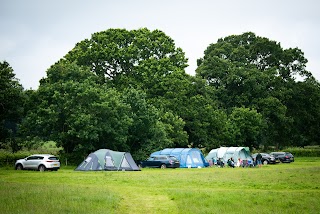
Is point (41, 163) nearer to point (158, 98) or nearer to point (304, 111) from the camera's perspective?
point (158, 98)

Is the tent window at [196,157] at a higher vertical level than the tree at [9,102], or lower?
lower

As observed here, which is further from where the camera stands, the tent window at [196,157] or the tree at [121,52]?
the tree at [121,52]

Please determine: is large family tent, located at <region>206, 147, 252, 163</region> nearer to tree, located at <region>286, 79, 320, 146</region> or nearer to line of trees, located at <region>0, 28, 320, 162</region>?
line of trees, located at <region>0, 28, 320, 162</region>

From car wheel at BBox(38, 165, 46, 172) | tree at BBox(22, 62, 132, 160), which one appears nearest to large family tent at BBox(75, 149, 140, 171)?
car wheel at BBox(38, 165, 46, 172)

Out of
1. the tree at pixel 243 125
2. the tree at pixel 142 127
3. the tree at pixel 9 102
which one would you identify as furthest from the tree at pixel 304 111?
the tree at pixel 9 102

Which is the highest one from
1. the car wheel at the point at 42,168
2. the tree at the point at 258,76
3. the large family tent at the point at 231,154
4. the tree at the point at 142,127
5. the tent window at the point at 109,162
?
the tree at the point at 258,76

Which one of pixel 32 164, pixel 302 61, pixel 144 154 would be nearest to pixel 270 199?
pixel 32 164

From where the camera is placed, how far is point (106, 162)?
3628 centimetres

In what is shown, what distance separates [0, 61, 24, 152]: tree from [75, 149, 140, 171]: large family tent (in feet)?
33.0

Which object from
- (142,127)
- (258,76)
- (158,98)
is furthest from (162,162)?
(258,76)

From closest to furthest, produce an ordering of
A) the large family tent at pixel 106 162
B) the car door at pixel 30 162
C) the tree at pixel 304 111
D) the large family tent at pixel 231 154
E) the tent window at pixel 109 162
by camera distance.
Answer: the car door at pixel 30 162 → the large family tent at pixel 106 162 → the tent window at pixel 109 162 → the large family tent at pixel 231 154 → the tree at pixel 304 111

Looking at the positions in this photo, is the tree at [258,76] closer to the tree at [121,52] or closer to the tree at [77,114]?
the tree at [121,52]

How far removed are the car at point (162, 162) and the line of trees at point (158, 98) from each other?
3.55m

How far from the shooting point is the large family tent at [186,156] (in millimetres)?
43312
